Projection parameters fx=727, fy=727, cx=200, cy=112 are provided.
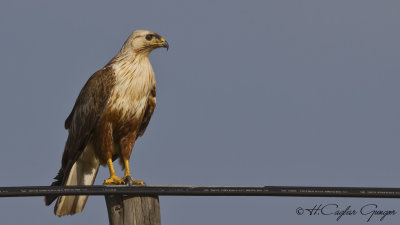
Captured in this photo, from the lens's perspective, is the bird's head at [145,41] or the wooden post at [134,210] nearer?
the wooden post at [134,210]

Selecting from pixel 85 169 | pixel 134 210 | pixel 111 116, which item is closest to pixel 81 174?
pixel 85 169

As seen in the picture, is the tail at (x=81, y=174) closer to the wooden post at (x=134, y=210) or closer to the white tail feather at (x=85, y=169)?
the white tail feather at (x=85, y=169)

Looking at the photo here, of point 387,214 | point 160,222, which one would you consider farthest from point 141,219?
point 387,214

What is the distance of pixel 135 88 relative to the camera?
9.00 metres

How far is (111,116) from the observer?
902 cm

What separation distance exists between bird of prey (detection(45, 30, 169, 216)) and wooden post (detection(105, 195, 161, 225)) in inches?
94.1

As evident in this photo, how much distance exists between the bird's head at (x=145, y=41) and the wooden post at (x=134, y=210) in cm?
356

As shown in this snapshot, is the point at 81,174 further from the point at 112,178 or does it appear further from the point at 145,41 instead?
the point at 145,41

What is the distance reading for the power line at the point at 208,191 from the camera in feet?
17.9

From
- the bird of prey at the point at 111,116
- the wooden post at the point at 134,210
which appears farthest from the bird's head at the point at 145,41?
the wooden post at the point at 134,210

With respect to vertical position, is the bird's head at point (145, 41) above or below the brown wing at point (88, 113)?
above

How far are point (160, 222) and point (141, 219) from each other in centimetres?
16

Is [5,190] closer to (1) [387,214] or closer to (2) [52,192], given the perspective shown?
(2) [52,192]

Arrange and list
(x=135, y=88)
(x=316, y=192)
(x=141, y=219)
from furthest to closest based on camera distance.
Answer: (x=135, y=88)
(x=141, y=219)
(x=316, y=192)
